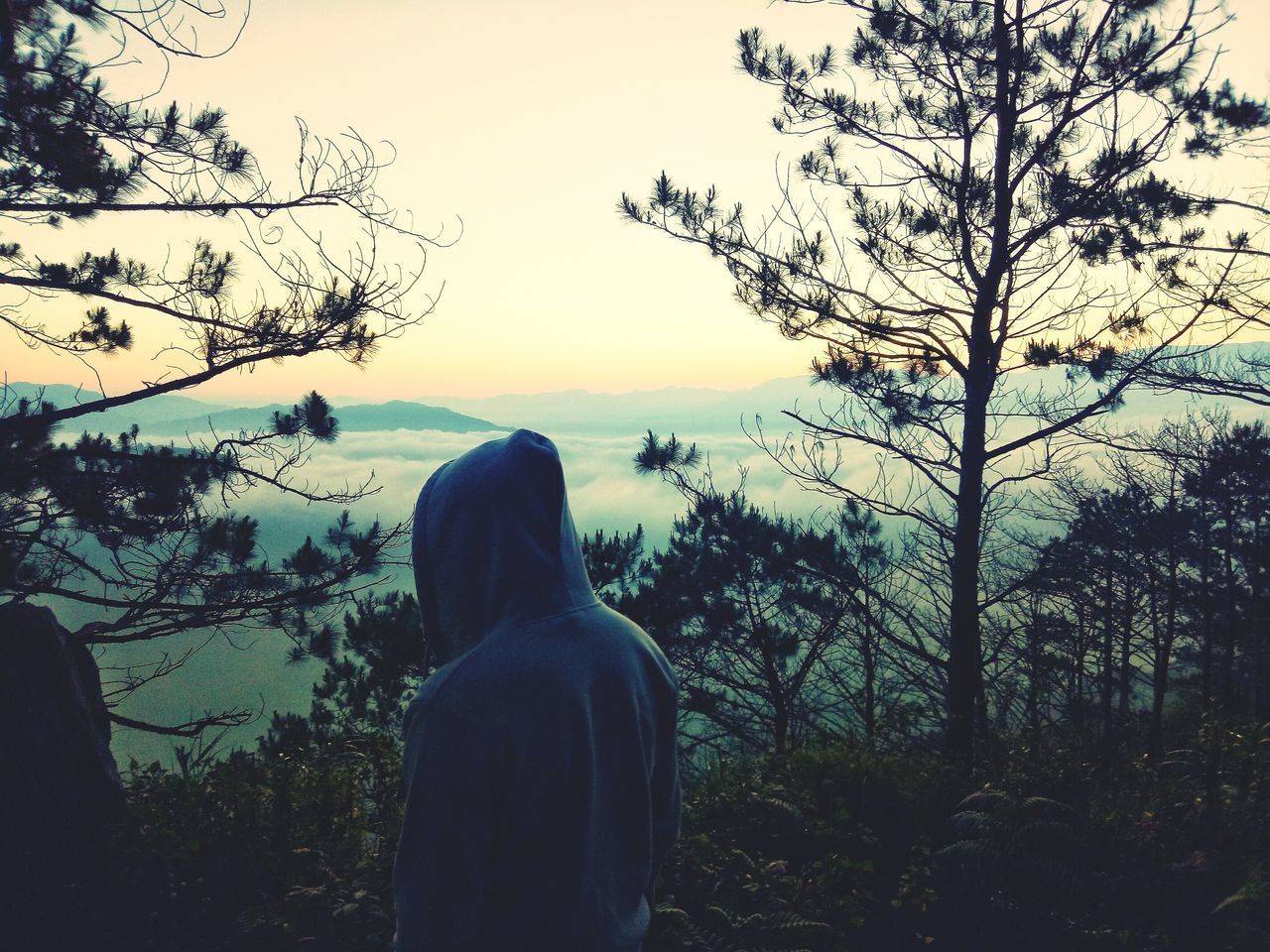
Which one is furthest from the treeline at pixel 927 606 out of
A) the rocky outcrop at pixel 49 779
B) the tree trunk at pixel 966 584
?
the rocky outcrop at pixel 49 779

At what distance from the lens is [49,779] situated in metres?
4.73

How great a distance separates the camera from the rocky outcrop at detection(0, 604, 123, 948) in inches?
165

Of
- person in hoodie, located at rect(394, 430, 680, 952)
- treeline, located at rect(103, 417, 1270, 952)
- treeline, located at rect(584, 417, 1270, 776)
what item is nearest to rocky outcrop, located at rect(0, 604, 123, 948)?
treeline, located at rect(103, 417, 1270, 952)

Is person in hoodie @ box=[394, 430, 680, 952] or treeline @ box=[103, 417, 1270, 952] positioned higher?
person in hoodie @ box=[394, 430, 680, 952]

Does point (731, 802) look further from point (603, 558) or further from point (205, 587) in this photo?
point (603, 558)

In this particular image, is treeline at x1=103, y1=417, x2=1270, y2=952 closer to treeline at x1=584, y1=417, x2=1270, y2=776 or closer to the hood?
treeline at x1=584, y1=417, x2=1270, y2=776

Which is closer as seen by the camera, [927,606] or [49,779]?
[49,779]

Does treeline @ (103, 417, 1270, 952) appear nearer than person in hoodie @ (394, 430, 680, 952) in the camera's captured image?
No

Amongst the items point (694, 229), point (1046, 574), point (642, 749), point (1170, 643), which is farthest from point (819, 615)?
point (1170, 643)

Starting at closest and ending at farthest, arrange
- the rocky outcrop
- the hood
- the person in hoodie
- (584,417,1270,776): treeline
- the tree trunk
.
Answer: the person in hoodie < the hood < the rocky outcrop < the tree trunk < (584,417,1270,776): treeline

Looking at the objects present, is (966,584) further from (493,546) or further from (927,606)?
(927,606)

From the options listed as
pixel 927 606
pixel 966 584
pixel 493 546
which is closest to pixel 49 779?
pixel 493 546

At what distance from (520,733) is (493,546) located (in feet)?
1.24

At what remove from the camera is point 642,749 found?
66.0 inches
